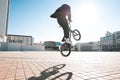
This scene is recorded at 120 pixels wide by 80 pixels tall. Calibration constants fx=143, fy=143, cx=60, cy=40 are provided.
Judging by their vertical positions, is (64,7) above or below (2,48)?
above

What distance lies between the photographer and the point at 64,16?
6.46 metres

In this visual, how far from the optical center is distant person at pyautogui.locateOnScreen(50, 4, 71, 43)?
621cm

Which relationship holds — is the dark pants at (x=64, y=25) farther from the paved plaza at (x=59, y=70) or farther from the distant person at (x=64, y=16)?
the paved plaza at (x=59, y=70)

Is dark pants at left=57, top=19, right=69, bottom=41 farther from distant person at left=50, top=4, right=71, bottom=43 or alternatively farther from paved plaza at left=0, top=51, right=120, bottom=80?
paved plaza at left=0, top=51, right=120, bottom=80

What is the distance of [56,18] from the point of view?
6.57 metres

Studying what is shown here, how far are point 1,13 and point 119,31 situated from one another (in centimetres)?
7638

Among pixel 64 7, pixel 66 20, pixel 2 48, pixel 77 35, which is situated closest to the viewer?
pixel 64 7

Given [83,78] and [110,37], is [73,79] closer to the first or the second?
[83,78]

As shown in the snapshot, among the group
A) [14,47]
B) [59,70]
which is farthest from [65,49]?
[14,47]

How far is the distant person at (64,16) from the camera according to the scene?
6.21m

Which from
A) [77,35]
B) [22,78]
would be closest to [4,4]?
[77,35]

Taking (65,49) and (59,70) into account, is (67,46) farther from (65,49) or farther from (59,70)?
(59,70)

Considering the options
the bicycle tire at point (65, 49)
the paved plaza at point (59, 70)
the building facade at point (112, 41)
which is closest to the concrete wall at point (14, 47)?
the paved plaza at point (59, 70)

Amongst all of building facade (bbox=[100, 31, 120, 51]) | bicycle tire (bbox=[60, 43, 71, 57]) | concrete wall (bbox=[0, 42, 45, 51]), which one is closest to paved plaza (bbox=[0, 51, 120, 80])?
bicycle tire (bbox=[60, 43, 71, 57])
